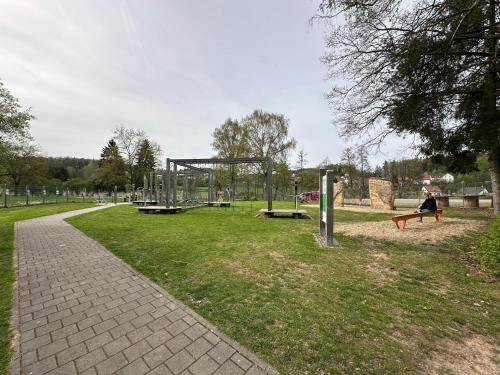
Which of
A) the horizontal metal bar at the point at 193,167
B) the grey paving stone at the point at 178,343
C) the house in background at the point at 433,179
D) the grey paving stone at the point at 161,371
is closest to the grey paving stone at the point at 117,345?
the grey paving stone at the point at 178,343

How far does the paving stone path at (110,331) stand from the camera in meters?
2.03

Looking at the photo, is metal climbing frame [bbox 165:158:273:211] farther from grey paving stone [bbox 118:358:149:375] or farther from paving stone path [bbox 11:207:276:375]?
grey paving stone [bbox 118:358:149:375]

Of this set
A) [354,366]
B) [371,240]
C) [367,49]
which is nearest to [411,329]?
[354,366]

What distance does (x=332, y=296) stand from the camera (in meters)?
3.31

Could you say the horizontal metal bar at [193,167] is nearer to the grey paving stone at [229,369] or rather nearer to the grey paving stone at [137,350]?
the grey paving stone at [137,350]

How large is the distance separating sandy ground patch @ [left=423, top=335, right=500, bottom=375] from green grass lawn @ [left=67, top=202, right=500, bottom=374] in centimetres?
7

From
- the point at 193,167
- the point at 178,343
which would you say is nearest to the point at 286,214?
the point at 193,167

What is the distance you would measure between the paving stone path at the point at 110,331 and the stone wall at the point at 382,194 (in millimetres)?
18161

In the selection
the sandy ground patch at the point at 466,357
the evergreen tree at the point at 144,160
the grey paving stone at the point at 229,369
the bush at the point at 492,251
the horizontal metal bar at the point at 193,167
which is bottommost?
the sandy ground patch at the point at 466,357

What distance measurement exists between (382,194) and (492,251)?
580 inches

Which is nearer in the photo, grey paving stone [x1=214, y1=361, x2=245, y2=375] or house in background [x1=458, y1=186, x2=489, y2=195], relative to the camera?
grey paving stone [x1=214, y1=361, x2=245, y2=375]

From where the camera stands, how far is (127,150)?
32812 millimetres

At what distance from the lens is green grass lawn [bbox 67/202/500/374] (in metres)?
2.21

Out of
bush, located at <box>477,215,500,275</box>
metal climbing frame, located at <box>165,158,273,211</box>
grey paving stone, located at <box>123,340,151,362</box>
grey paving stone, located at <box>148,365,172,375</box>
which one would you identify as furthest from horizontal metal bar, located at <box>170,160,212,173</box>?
bush, located at <box>477,215,500,275</box>
